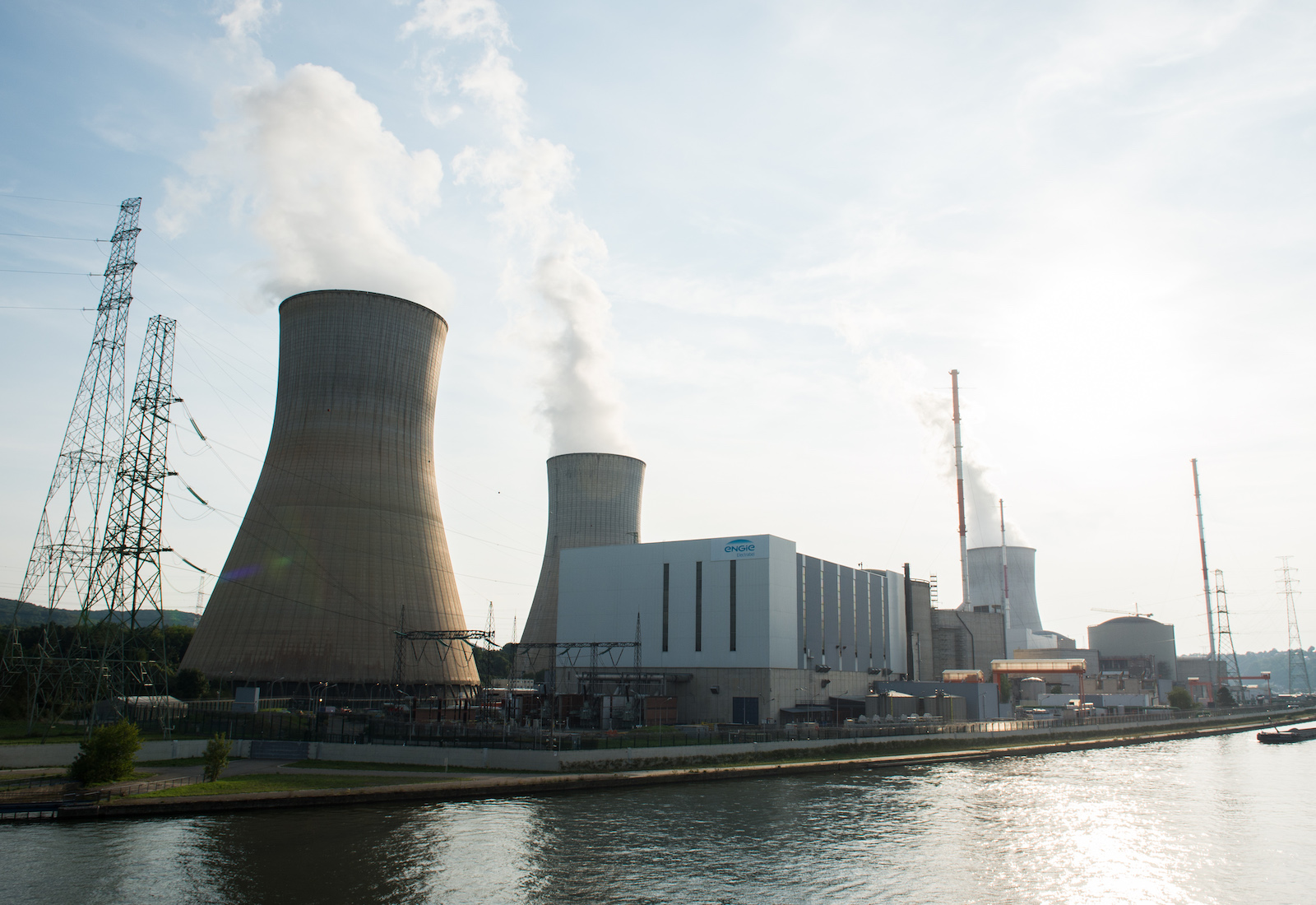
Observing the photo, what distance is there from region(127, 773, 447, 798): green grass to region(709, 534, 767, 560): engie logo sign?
91.6 ft

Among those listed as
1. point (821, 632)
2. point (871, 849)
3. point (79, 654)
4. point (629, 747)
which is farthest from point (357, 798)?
point (821, 632)

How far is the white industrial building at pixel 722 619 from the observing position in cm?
5041

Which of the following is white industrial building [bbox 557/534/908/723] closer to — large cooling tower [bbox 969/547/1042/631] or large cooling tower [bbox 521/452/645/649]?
large cooling tower [bbox 521/452/645/649]

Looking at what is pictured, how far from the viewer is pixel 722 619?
5181 cm

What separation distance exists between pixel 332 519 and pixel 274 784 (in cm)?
2160

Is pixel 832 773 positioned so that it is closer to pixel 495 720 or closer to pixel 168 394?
pixel 495 720

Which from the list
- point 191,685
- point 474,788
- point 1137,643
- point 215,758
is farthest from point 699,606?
point 1137,643

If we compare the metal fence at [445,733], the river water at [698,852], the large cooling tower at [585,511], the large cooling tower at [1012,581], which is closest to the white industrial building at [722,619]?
the large cooling tower at [585,511]

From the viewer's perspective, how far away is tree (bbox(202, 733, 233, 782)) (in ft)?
86.0

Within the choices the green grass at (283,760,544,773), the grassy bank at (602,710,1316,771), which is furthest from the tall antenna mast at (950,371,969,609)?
the green grass at (283,760,544,773)

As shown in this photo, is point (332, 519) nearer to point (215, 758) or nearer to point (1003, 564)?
point (215, 758)

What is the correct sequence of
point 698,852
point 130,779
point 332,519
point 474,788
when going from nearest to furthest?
point 698,852, point 130,779, point 474,788, point 332,519

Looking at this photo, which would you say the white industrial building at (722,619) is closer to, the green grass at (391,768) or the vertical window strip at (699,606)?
the vertical window strip at (699,606)

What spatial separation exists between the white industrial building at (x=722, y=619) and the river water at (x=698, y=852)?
63.4 ft
